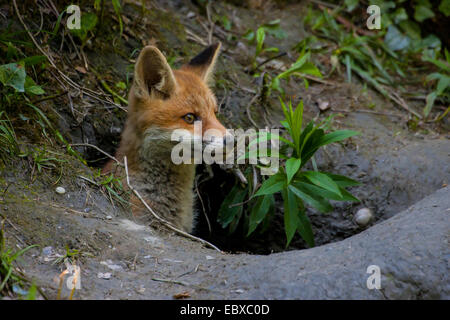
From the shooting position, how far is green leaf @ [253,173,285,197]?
381 cm

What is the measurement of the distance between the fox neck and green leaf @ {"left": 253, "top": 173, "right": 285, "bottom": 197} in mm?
928

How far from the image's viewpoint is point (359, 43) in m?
6.68

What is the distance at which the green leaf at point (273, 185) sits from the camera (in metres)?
3.81

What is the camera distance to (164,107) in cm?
416

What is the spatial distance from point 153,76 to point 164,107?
32 centimetres

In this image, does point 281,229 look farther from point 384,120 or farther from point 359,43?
point 359,43

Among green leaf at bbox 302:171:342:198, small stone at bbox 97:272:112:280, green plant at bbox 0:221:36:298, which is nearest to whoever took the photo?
green plant at bbox 0:221:36:298

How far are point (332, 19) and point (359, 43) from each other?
72 centimetres

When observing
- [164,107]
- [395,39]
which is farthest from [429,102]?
[164,107]

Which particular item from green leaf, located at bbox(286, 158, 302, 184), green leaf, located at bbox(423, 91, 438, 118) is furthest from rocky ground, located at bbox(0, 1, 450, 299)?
green leaf, located at bbox(286, 158, 302, 184)

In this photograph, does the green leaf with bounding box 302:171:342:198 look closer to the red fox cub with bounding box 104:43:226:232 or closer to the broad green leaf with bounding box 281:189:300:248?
the broad green leaf with bounding box 281:189:300:248

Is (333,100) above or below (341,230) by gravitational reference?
above

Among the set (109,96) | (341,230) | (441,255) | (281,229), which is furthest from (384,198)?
(109,96)

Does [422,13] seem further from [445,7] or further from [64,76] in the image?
[64,76]
